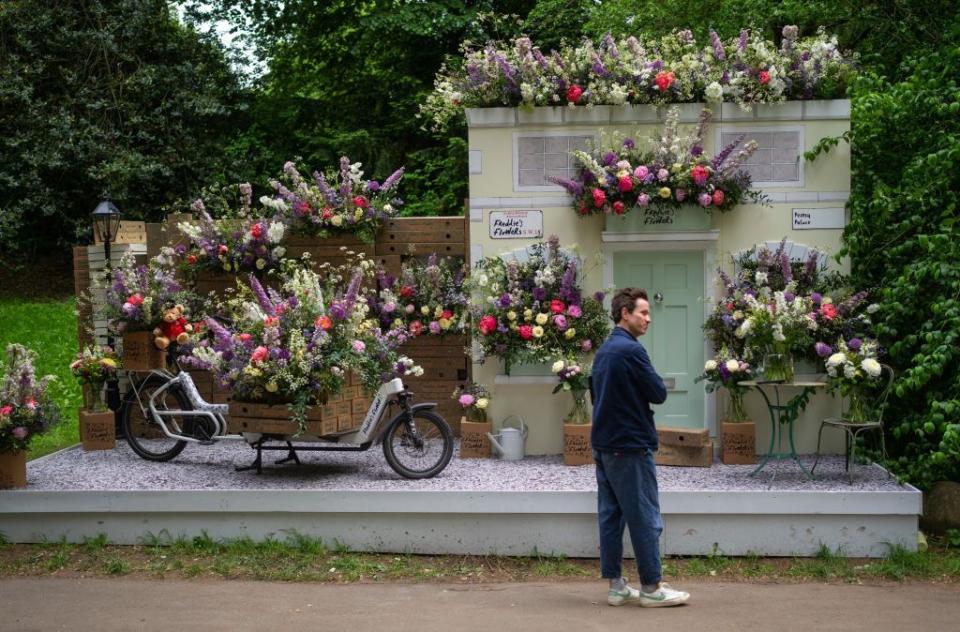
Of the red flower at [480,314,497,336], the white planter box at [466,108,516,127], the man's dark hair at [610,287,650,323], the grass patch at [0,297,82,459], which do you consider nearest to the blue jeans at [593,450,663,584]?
the man's dark hair at [610,287,650,323]

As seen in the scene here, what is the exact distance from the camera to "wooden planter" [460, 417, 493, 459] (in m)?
8.94

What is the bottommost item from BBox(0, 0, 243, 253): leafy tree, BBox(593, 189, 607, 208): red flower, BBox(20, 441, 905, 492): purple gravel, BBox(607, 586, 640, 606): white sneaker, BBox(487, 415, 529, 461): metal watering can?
BBox(607, 586, 640, 606): white sneaker

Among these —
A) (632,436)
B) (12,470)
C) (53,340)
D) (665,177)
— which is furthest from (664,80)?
(53,340)

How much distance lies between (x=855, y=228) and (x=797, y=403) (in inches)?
62.3

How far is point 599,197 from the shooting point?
8.55 metres

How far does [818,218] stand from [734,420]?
1.89 meters

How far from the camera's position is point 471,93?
9.09 meters

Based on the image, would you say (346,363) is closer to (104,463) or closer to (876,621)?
(104,463)

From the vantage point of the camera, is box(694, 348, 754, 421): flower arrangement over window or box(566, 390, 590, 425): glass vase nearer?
box(694, 348, 754, 421): flower arrangement over window

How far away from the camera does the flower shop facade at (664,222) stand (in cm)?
888

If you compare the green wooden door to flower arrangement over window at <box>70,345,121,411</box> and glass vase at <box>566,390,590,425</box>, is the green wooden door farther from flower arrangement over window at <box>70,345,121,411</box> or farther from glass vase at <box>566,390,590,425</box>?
flower arrangement over window at <box>70,345,121,411</box>

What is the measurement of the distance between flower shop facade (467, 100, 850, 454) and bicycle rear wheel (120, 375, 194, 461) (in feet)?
8.87

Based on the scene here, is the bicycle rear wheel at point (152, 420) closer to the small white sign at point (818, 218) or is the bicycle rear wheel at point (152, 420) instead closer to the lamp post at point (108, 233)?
the lamp post at point (108, 233)

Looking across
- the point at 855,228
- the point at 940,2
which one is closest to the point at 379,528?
the point at 855,228
